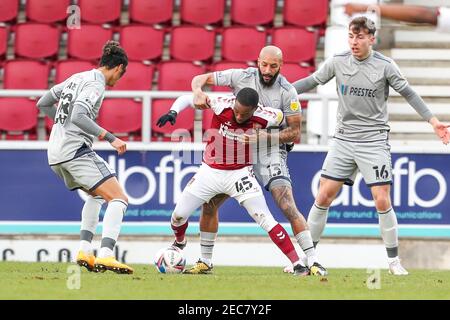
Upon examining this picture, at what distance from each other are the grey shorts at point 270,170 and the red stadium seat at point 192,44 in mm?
6036

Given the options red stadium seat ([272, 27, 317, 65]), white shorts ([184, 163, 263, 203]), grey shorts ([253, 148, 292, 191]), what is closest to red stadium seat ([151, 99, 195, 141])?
red stadium seat ([272, 27, 317, 65])

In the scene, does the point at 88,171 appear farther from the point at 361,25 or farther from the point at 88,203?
the point at 361,25

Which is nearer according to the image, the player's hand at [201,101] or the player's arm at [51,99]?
the player's hand at [201,101]

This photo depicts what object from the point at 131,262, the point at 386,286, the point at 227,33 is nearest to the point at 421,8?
the point at 386,286

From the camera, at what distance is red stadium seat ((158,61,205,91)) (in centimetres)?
1664

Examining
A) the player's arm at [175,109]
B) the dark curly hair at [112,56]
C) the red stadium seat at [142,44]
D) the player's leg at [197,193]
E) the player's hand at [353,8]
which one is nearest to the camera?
the player's hand at [353,8]

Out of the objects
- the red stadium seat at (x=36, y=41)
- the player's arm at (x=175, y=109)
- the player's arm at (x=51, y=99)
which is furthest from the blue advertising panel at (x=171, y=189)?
the player's arm at (x=175, y=109)

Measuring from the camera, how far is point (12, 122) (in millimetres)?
15523

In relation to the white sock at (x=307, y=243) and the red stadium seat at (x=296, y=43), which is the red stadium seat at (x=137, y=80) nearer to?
the red stadium seat at (x=296, y=43)

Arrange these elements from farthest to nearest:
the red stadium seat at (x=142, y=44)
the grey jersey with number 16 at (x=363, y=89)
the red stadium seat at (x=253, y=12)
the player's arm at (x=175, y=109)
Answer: the red stadium seat at (x=253, y=12) → the red stadium seat at (x=142, y=44) → the grey jersey with number 16 at (x=363, y=89) → the player's arm at (x=175, y=109)

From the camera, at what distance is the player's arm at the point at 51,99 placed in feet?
37.8

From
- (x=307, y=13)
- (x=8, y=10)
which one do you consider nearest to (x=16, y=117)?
(x=8, y=10)

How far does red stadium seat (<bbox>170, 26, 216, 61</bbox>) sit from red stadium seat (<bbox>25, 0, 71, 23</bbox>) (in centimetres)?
178

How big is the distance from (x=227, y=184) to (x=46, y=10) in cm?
799
